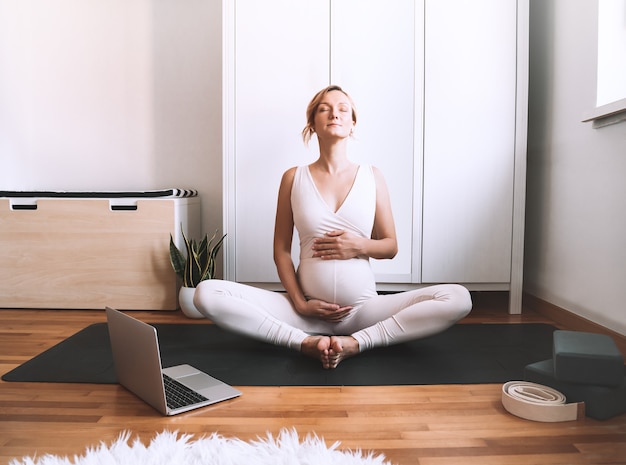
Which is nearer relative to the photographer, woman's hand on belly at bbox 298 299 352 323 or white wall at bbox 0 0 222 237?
woman's hand on belly at bbox 298 299 352 323

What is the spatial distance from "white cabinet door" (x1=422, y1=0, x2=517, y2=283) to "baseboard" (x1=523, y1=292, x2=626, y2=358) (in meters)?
0.22

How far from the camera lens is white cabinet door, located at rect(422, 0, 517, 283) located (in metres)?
2.69

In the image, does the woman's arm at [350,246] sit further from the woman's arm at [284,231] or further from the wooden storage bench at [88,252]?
the wooden storage bench at [88,252]

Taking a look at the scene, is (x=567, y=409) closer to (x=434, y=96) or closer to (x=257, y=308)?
(x=257, y=308)

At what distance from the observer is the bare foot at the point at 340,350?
5.78 feet

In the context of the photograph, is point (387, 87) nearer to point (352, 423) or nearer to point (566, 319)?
point (566, 319)

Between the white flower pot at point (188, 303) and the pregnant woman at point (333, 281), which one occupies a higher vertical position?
the pregnant woman at point (333, 281)

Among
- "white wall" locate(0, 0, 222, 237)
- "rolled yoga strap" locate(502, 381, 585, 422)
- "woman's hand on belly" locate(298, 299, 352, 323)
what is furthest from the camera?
"white wall" locate(0, 0, 222, 237)

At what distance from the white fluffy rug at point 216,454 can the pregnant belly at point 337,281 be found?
839 mm

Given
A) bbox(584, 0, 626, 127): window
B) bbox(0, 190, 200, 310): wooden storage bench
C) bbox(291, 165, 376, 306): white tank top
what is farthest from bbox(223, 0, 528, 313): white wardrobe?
bbox(291, 165, 376, 306): white tank top

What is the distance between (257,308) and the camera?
1.93m

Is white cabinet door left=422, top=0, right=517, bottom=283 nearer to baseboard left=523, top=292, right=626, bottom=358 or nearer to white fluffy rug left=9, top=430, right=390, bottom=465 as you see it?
baseboard left=523, top=292, right=626, bottom=358

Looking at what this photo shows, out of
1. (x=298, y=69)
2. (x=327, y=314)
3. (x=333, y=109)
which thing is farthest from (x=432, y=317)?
(x=298, y=69)

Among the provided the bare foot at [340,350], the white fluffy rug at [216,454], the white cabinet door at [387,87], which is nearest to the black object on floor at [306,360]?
the bare foot at [340,350]
